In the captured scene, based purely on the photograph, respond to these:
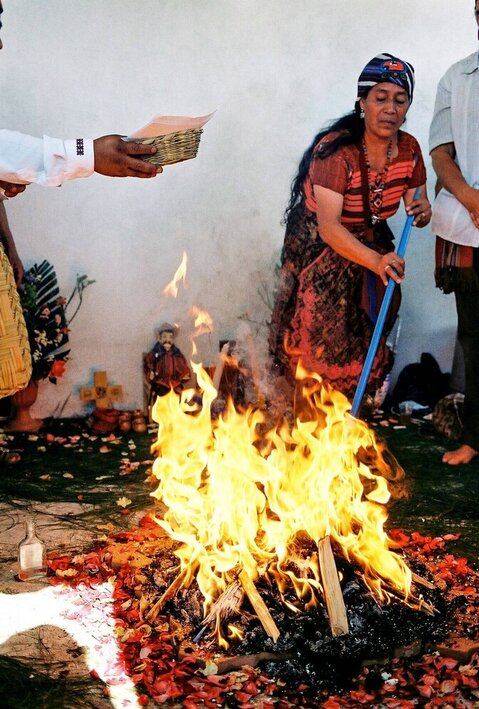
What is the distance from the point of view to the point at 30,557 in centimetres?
410

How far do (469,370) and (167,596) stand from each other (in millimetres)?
2961

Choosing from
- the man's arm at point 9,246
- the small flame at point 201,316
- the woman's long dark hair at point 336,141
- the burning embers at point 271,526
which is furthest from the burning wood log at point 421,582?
the man's arm at point 9,246

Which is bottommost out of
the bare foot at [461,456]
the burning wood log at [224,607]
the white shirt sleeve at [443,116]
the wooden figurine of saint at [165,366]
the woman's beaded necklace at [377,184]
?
the bare foot at [461,456]

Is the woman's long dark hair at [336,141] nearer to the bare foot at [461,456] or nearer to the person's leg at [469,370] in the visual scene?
the person's leg at [469,370]

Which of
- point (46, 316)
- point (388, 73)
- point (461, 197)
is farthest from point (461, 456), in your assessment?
point (46, 316)

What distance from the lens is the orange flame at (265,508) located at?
3.61 m

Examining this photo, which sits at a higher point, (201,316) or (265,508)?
(201,316)

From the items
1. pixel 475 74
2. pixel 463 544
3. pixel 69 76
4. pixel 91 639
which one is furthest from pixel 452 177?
pixel 91 639

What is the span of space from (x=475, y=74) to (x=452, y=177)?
26.4 inches

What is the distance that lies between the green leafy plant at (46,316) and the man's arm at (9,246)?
151mm

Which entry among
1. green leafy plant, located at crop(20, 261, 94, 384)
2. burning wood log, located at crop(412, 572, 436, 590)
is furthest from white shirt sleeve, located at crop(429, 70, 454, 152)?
burning wood log, located at crop(412, 572, 436, 590)

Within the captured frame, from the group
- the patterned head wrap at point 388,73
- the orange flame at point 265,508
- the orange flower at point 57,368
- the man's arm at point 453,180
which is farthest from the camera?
the orange flower at point 57,368

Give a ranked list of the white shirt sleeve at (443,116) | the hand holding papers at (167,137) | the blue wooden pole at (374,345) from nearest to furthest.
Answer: the hand holding papers at (167,137) < the blue wooden pole at (374,345) < the white shirt sleeve at (443,116)

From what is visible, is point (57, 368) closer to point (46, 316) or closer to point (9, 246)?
point (46, 316)
